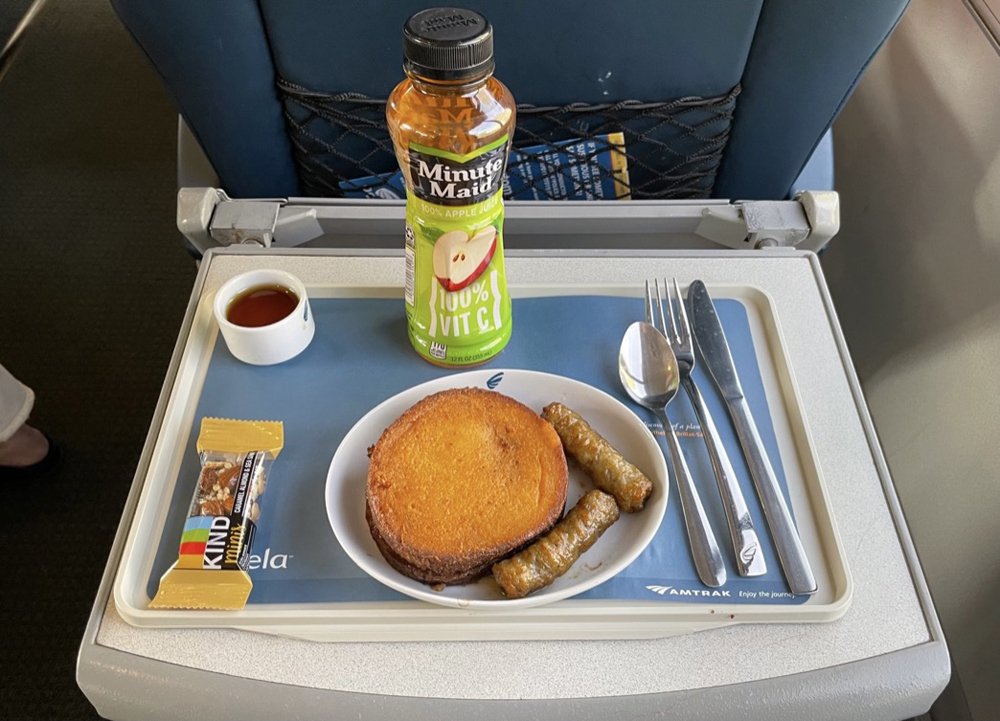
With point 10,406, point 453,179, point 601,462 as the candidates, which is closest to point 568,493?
point 601,462

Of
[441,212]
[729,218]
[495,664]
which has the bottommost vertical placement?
[495,664]

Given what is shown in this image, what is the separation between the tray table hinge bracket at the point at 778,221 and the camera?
3.13 feet

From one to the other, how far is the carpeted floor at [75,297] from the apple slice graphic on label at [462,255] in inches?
42.0

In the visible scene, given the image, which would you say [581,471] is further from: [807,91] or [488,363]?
[807,91]

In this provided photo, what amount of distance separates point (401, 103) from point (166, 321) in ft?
4.50

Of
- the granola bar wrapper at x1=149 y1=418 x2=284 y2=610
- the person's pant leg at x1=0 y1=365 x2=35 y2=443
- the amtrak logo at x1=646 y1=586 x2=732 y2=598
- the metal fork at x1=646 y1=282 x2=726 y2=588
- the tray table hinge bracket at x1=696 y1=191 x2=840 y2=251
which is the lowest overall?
the person's pant leg at x1=0 y1=365 x2=35 y2=443

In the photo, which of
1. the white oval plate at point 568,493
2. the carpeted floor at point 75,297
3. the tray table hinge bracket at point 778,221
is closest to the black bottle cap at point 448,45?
the white oval plate at point 568,493

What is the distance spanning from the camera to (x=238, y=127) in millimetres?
949

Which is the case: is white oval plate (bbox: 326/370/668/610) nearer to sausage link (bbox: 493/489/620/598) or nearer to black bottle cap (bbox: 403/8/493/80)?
sausage link (bbox: 493/489/620/598)

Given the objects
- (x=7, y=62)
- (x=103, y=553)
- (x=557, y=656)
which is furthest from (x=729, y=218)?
(x=7, y=62)

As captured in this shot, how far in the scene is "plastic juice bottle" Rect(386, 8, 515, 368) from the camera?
0.63 m

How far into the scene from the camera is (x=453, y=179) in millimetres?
685

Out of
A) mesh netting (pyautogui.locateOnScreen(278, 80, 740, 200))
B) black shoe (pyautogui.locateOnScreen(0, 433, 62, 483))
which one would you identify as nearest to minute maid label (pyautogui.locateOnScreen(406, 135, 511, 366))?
mesh netting (pyautogui.locateOnScreen(278, 80, 740, 200))

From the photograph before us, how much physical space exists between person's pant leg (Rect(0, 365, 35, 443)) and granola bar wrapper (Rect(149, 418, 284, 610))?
895mm
